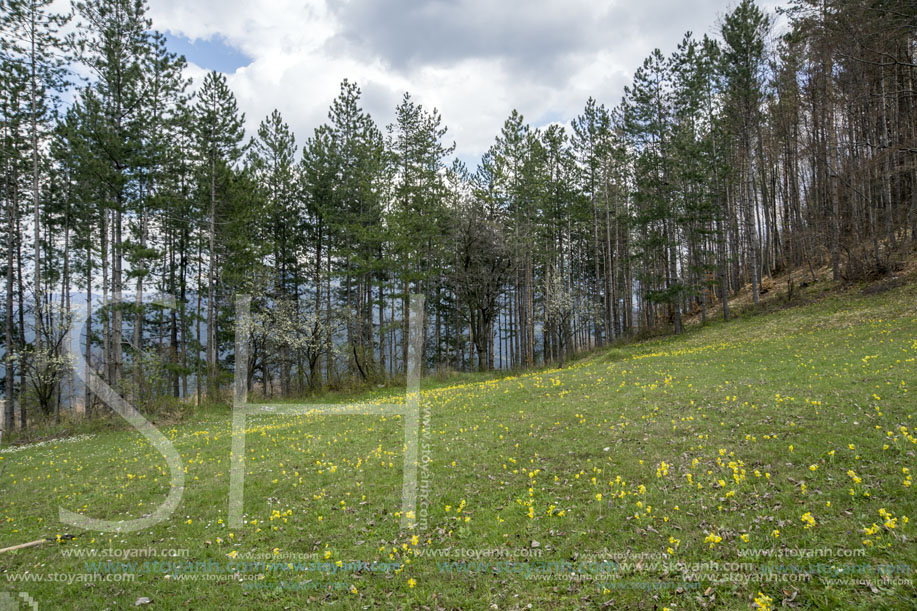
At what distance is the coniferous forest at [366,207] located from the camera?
20.9m

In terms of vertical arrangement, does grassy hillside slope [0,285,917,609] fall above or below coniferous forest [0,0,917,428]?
below

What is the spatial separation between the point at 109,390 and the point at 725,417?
2410cm

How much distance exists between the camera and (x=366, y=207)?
32.1m

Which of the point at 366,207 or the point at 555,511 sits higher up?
the point at 366,207

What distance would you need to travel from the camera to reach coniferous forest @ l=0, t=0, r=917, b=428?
20.9 metres

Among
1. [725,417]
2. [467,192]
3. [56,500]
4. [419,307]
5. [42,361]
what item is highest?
[467,192]

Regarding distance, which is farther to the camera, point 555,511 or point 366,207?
point 366,207

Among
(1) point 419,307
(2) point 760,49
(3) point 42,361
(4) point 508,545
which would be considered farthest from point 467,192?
(4) point 508,545

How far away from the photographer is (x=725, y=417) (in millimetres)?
9227

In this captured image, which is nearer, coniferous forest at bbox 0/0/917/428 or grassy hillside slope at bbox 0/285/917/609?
grassy hillside slope at bbox 0/285/917/609

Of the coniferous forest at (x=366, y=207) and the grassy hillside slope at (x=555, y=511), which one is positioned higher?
the coniferous forest at (x=366, y=207)

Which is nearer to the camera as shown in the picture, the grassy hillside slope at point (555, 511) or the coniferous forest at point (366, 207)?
→ the grassy hillside slope at point (555, 511)

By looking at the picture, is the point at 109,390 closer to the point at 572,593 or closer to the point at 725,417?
the point at 572,593

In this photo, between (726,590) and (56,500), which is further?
(56,500)
